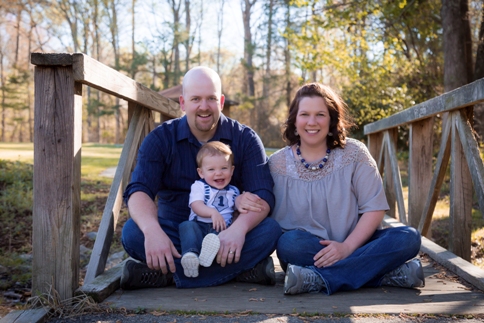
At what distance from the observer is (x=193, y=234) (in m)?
2.69

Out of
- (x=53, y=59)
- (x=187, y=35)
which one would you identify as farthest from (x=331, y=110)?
(x=187, y=35)

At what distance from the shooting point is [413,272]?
2611 millimetres

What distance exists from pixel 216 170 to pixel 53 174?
3.10 ft

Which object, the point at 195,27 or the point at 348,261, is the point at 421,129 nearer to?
the point at 348,261

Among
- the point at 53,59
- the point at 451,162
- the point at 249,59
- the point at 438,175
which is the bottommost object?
the point at 438,175

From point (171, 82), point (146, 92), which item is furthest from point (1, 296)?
point (171, 82)

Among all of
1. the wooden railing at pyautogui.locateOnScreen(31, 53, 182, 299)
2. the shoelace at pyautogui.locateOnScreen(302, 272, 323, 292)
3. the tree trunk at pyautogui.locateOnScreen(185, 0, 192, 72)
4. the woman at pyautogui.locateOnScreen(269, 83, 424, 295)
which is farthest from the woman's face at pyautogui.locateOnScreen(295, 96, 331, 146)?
the tree trunk at pyautogui.locateOnScreen(185, 0, 192, 72)

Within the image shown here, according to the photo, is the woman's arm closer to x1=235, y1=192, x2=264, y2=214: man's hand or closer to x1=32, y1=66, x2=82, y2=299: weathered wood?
x1=235, y1=192, x2=264, y2=214: man's hand

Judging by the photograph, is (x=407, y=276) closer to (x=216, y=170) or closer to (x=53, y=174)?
(x=216, y=170)

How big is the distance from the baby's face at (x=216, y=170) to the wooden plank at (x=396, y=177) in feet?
7.72

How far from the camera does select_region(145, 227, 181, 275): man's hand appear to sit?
8.21 ft

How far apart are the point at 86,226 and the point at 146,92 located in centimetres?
265

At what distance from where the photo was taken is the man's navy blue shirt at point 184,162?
2920mm

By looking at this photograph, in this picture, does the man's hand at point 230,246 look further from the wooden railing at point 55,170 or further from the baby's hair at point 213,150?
the wooden railing at point 55,170
